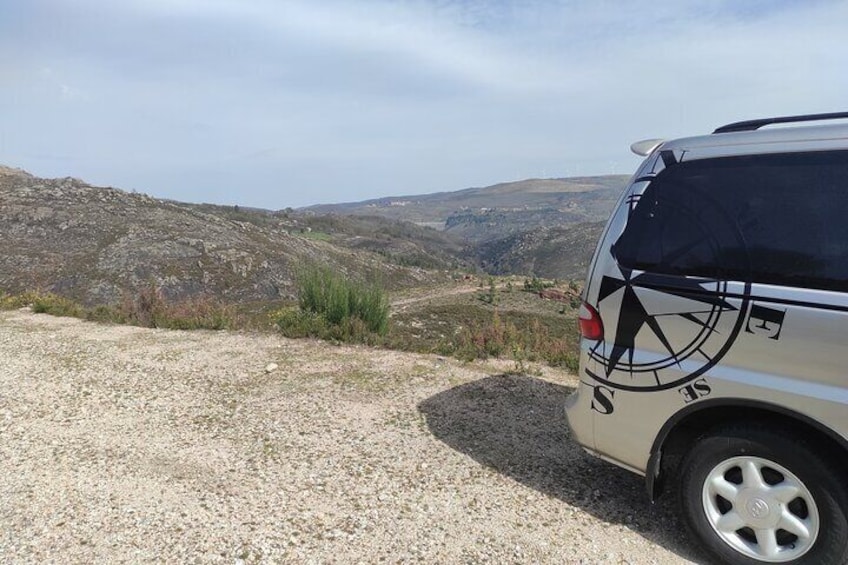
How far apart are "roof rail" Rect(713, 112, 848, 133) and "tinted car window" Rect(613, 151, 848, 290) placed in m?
0.37

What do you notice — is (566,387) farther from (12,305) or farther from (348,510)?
(12,305)

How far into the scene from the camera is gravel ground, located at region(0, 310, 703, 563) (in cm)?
321

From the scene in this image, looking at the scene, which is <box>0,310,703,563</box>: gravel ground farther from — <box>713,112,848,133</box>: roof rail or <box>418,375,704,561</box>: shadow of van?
<box>713,112,848,133</box>: roof rail

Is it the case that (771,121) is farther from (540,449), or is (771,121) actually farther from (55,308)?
(55,308)

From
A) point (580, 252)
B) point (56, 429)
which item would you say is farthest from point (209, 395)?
point (580, 252)

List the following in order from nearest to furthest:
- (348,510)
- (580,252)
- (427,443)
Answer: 1. (348,510)
2. (427,443)
3. (580,252)

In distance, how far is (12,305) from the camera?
11.4 metres

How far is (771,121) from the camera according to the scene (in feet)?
10.6

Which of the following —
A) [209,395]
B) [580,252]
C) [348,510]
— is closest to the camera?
[348,510]

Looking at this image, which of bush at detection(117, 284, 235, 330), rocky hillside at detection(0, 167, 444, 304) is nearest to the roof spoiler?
bush at detection(117, 284, 235, 330)

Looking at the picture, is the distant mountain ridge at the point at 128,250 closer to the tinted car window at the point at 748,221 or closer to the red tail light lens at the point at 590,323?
the red tail light lens at the point at 590,323

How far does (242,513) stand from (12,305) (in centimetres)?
1081

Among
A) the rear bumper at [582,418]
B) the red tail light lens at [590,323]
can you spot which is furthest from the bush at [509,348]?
the red tail light lens at [590,323]

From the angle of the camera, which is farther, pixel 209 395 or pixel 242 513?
pixel 209 395
